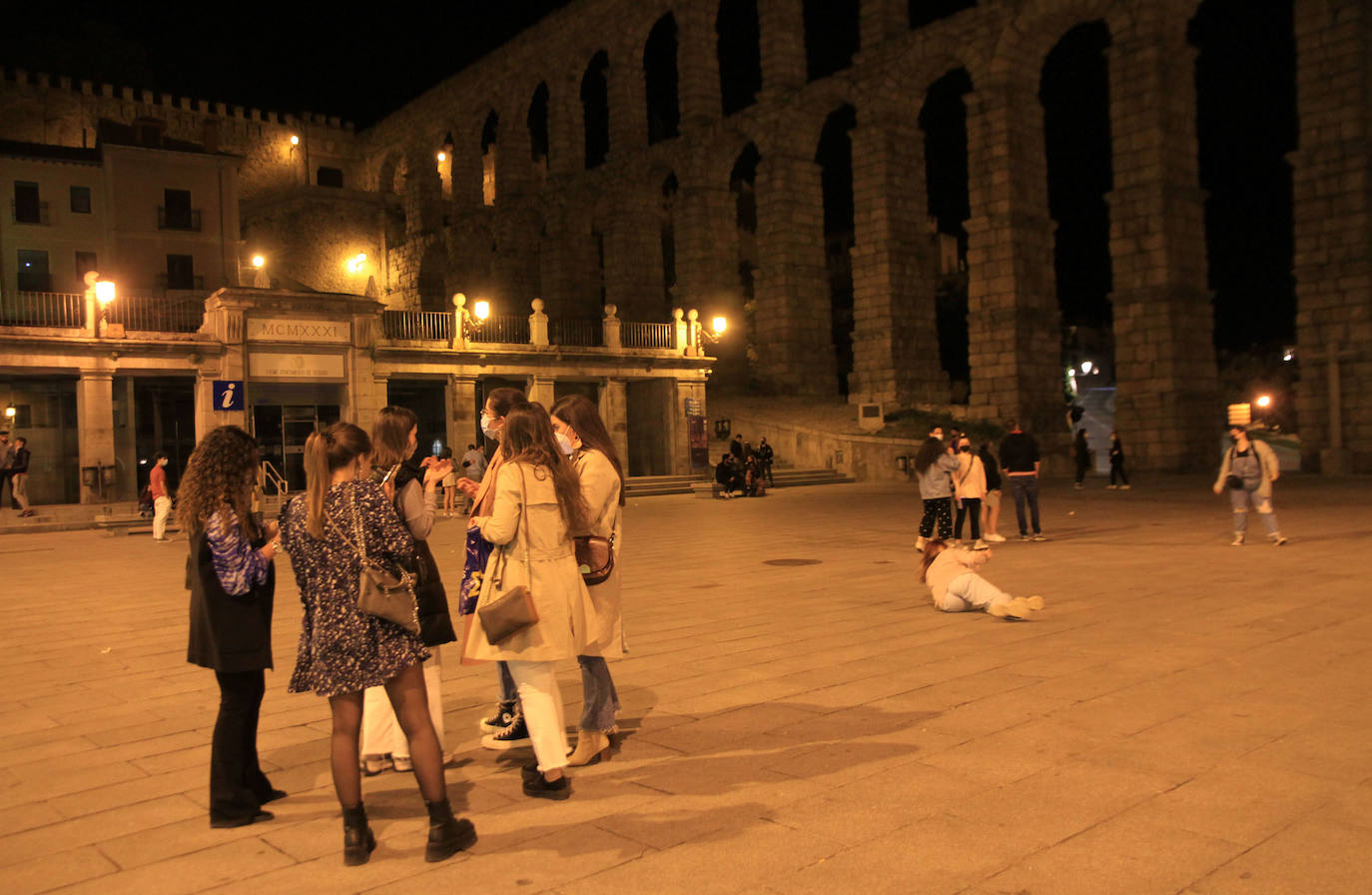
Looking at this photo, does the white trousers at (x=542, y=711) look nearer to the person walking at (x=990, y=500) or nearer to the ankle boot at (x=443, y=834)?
the ankle boot at (x=443, y=834)

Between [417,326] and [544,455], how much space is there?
2388 cm

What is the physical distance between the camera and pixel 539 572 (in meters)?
4.70

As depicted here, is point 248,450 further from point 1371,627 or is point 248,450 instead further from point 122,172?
point 122,172

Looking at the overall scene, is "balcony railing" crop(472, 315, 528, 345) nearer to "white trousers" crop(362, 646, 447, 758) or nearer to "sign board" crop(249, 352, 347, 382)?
"sign board" crop(249, 352, 347, 382)

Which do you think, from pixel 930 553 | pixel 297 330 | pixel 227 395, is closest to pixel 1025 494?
pixel 930 553

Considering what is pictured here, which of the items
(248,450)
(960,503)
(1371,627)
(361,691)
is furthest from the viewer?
(960,503)

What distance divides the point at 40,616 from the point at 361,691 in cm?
794

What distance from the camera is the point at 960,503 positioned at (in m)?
14.6

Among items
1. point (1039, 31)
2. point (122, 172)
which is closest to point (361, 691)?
point (1039, 31)

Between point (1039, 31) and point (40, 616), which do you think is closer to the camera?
point (40, 616)

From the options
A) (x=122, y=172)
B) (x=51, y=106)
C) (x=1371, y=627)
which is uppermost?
(x=51, y=106)

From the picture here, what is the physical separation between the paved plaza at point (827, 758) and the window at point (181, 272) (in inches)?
1327

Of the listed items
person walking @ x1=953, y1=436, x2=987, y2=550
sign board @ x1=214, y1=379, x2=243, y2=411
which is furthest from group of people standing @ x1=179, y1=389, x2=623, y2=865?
sign board @ x1=214, y1=379, x2=243, y2=411

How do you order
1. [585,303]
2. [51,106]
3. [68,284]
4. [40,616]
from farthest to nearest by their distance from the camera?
[51,106] → [585,303] → [68,284] → [40,616]
